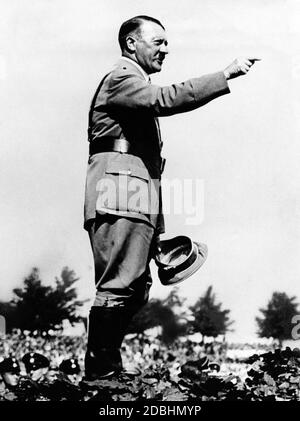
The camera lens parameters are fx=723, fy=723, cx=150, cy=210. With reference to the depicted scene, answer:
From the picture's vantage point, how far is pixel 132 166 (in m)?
4.32

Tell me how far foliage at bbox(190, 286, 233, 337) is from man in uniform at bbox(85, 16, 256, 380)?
53947 millimetres

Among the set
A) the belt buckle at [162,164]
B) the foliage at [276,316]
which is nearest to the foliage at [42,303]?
the foliage at [276,316]

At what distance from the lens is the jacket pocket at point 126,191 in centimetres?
422

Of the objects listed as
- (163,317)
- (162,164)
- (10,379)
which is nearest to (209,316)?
(163,317)

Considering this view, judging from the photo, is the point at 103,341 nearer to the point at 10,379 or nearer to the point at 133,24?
the point at 10,379

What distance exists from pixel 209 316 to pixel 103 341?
2346 inches

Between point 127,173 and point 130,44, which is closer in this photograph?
point 127,173

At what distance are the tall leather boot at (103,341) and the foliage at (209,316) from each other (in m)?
54.1

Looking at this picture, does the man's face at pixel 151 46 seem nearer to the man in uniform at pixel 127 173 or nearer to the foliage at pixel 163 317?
the man in uniform at pixel 127 173

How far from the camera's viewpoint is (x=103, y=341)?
4113 millimetres
